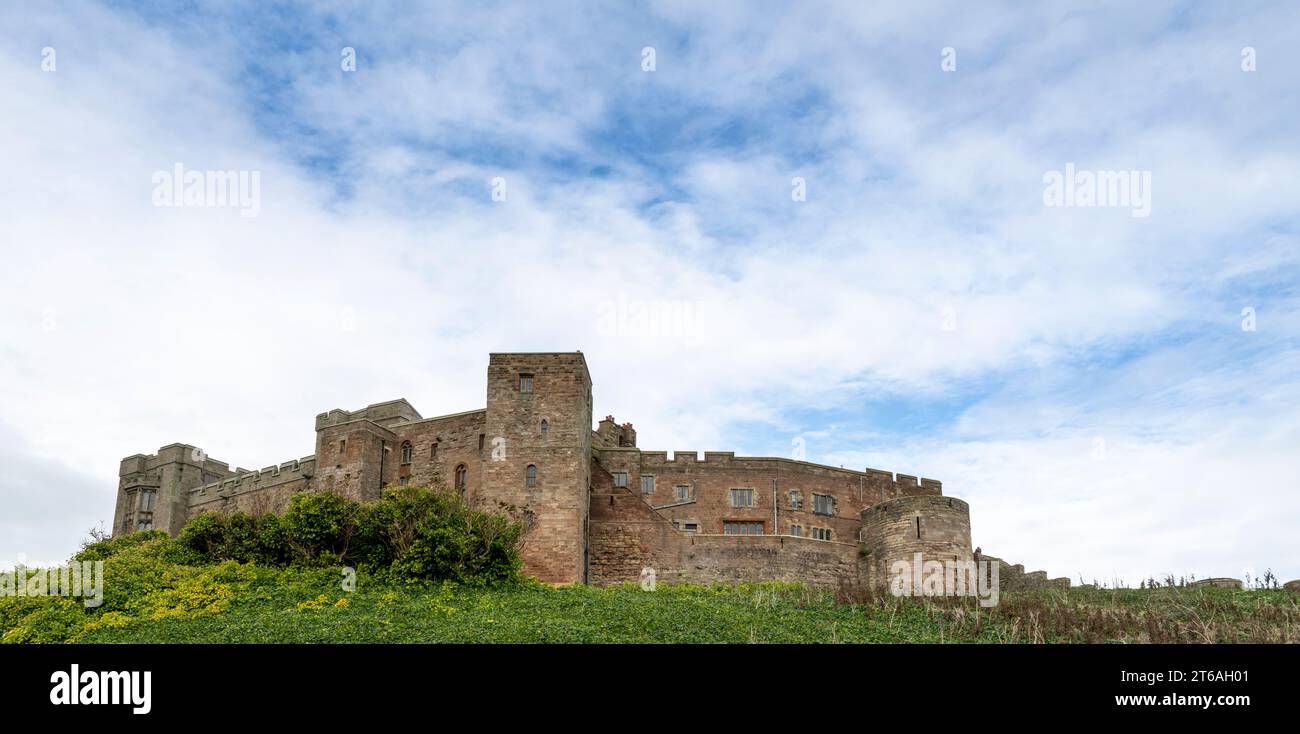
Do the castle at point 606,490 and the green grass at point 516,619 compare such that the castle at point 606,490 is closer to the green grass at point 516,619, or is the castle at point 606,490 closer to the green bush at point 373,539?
the green bush at point 373,539

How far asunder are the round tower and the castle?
0.17ft

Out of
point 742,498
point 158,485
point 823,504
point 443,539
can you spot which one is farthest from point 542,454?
point 158,485

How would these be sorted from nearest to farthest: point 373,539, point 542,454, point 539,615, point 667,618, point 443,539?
point 667,618 → point 539,615 → point 443,539 → point 373,539 → point 542,454

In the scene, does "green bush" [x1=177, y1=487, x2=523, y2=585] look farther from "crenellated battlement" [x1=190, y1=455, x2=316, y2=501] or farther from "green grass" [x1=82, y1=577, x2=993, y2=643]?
"crenellated battlement" [x1=190, y1=455, x2=316, y2=501]

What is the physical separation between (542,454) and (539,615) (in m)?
14.0

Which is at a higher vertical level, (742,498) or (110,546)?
(742,498)

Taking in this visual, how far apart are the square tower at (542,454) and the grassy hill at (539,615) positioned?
6.77m

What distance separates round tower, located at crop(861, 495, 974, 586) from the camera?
37438mm

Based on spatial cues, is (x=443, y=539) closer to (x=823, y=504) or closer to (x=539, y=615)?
(x=539, y=615)

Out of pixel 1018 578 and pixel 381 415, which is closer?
pixel 1018 578

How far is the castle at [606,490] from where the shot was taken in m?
38.3

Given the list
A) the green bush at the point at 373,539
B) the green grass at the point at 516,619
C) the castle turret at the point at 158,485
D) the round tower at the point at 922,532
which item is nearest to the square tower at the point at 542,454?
the green bush at the point at 373,539

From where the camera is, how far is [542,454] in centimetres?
3881
